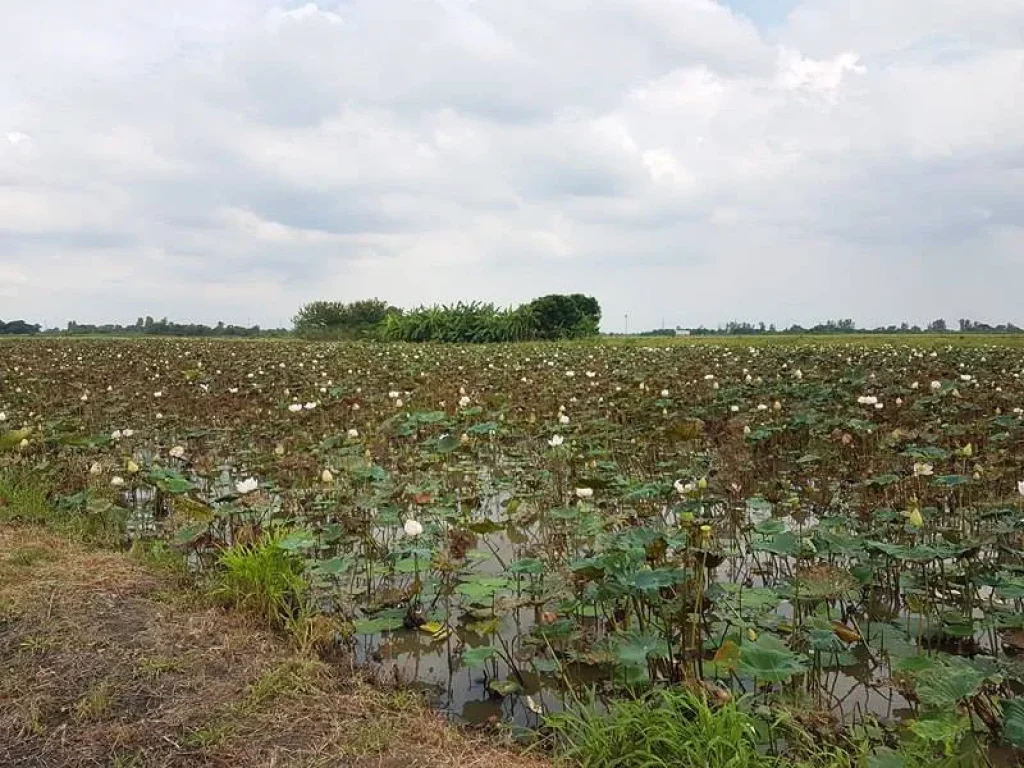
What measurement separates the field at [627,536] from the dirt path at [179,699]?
26 cm

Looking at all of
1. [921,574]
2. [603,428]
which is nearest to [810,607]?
[921,574]

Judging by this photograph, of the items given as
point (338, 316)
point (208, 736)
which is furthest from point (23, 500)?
point (338, 316)

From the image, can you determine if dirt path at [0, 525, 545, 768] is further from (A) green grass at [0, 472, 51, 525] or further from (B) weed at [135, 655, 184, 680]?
(A) green grass at [0, 472, 51, 525]

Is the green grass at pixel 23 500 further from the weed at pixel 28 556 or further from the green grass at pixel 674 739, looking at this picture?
the green grass at pixel 674 739

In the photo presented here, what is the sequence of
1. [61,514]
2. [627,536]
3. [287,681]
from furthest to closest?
[61,514] < [627,536] < [287,681]

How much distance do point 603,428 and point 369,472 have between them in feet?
8.16

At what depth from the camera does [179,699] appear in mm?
2611

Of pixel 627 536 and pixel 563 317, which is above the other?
pixel 563 317

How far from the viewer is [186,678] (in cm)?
274

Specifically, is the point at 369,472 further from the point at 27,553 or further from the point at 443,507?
the point at 27,553

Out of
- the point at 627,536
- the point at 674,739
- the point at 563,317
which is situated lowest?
the point at 674,739

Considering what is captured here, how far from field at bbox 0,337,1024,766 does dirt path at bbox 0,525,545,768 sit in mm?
264

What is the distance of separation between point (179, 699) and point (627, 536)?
165 cm

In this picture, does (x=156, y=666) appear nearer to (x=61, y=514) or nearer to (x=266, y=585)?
(x=266, y=585)
